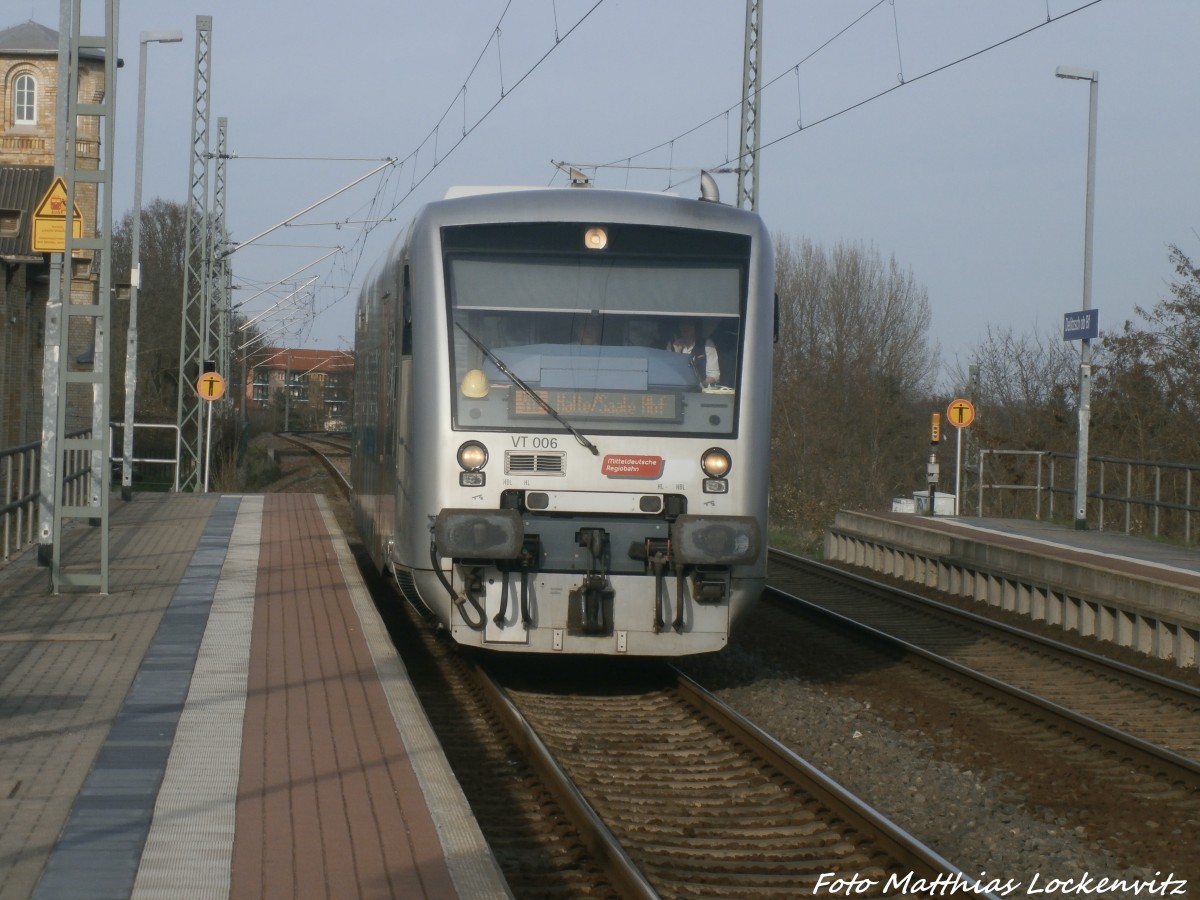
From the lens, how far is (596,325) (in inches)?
358

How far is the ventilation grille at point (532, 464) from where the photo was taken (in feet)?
28.9

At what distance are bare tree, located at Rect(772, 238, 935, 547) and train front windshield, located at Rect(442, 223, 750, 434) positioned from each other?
72.3 feet

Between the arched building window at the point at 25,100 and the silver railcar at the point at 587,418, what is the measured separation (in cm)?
4783

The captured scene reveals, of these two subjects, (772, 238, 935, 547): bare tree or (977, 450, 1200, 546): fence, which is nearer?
(977, 450, 1200, 546): fence

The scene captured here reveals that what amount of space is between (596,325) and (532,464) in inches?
38.8

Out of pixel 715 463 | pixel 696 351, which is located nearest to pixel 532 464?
pixel 715 463

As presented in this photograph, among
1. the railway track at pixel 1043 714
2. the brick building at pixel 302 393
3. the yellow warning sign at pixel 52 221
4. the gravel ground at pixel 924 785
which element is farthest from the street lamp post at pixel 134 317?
the brick building at pixel 302 393

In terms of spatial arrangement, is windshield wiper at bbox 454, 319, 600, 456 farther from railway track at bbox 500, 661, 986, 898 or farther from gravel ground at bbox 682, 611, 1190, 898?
gravel ground at bbox 682, 611, 1190, 898

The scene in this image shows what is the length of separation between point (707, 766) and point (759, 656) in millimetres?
4126

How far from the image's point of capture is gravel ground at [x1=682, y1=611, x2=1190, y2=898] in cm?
611

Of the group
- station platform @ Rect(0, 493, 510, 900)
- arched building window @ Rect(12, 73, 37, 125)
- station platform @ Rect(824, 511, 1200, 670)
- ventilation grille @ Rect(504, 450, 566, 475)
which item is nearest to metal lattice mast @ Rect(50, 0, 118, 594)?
station platform @ Rect(0, 493, 510, 900)

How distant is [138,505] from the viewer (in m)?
20.7

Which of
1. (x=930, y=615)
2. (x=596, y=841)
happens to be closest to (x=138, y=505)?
(x=930, y=615)

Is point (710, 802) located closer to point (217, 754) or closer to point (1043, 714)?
point (217, 754)
